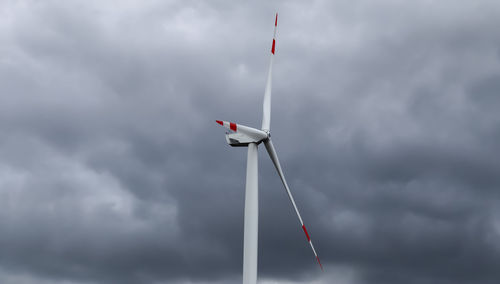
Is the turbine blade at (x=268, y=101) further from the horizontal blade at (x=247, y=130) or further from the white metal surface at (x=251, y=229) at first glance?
the white metal surface at (x=251, y=229)

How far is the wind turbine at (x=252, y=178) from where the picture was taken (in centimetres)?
6862

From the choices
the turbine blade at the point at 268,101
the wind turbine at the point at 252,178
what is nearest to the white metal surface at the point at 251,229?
the wind turbine at the point at 252,178

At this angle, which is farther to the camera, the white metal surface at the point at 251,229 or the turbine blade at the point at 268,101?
the turbine blade at the point at 268,101

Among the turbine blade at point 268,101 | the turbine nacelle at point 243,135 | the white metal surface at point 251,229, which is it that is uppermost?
the turbine blade at point 268,101

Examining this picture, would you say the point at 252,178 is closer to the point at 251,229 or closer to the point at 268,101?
the point at 251,229

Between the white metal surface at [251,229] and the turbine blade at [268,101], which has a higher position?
the turbine blade at [268,101]

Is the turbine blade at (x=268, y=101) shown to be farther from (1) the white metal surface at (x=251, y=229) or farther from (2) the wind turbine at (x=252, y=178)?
(1) the white metal surface at (x=251, y=229)

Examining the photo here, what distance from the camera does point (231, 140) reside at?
73.7m

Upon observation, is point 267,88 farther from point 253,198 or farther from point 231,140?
point 253,198

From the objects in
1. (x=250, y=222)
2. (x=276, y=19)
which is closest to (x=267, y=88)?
(x=276, y=19)

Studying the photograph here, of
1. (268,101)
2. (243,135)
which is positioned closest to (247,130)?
(243,135)

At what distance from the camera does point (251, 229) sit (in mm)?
68938

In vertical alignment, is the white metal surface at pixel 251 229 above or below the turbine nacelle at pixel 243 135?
below

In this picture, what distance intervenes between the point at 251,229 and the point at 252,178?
625 cm
